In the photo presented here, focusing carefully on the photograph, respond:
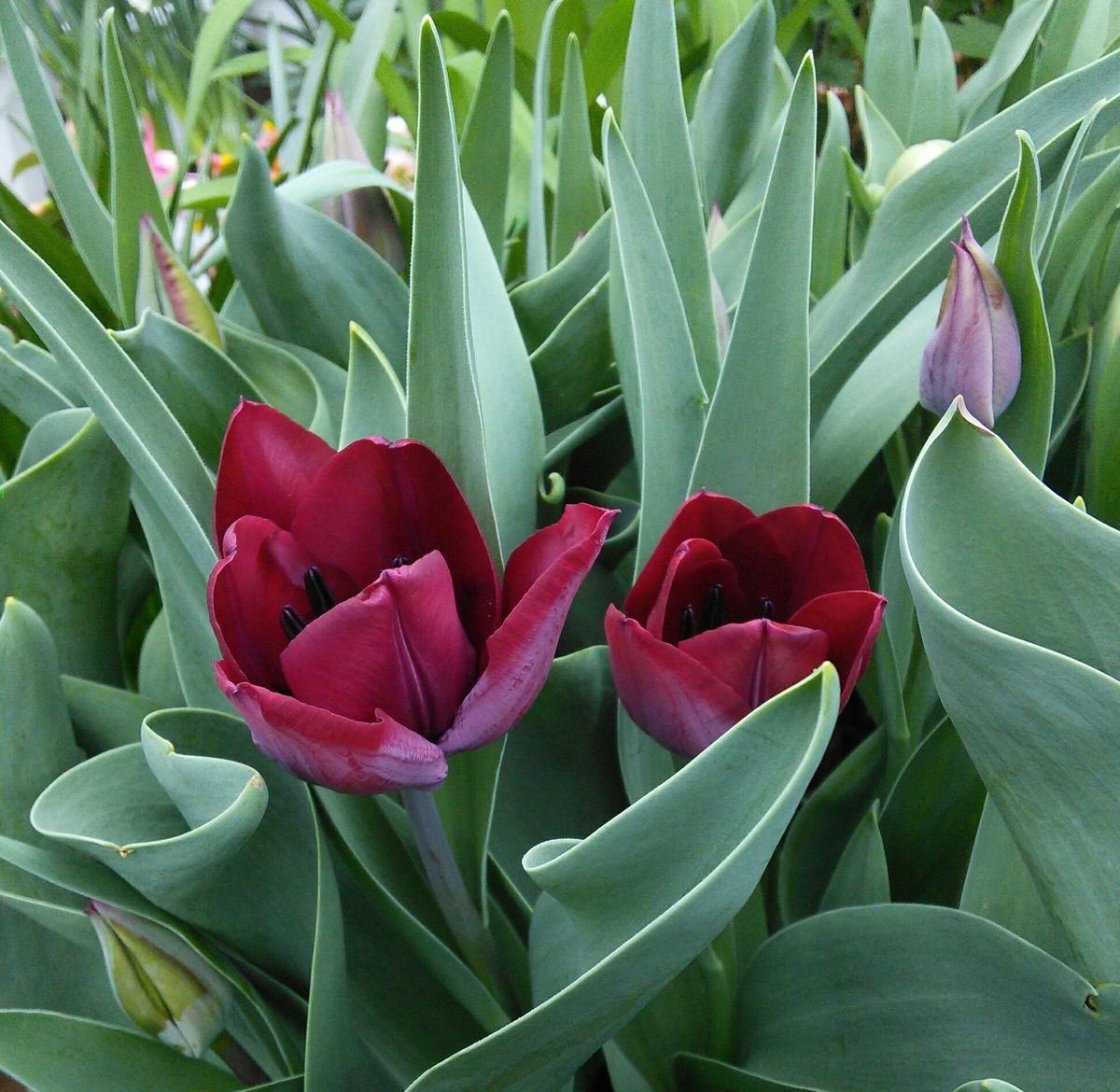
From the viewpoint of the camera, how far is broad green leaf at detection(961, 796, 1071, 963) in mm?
264

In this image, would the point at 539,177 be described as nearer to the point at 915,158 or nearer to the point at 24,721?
the point at 915,158

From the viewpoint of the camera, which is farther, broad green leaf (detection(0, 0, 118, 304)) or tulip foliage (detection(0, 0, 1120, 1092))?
broad green leaf (detection(0, 0, 118, 304))

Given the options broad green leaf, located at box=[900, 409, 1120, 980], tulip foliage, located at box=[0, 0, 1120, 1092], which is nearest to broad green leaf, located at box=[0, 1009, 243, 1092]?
tulip foliage, located at box=[0, 0, 1120, 1092]

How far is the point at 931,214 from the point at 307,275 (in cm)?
22

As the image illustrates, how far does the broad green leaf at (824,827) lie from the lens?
0.32m

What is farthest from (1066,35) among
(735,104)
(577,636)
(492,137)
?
(577,636)

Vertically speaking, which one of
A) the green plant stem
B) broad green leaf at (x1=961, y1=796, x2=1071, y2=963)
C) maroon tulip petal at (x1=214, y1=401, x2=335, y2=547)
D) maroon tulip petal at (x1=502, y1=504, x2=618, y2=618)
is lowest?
the green plant stem

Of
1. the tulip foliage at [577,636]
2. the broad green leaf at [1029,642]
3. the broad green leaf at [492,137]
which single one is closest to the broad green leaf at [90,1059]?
the tulip foliage at [577,636]

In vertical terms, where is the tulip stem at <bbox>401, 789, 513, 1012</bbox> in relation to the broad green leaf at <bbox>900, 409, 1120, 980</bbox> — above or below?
below

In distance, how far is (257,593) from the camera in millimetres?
216

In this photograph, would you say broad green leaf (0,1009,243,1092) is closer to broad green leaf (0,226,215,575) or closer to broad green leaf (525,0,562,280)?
broad green leaf (0,226,215,575)

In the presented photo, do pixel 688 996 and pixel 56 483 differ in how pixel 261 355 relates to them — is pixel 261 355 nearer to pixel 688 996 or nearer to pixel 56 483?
pixel 56 483

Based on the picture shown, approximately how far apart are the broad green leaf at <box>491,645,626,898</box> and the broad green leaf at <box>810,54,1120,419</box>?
0.12 meters

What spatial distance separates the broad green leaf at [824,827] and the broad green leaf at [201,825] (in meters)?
0.15
